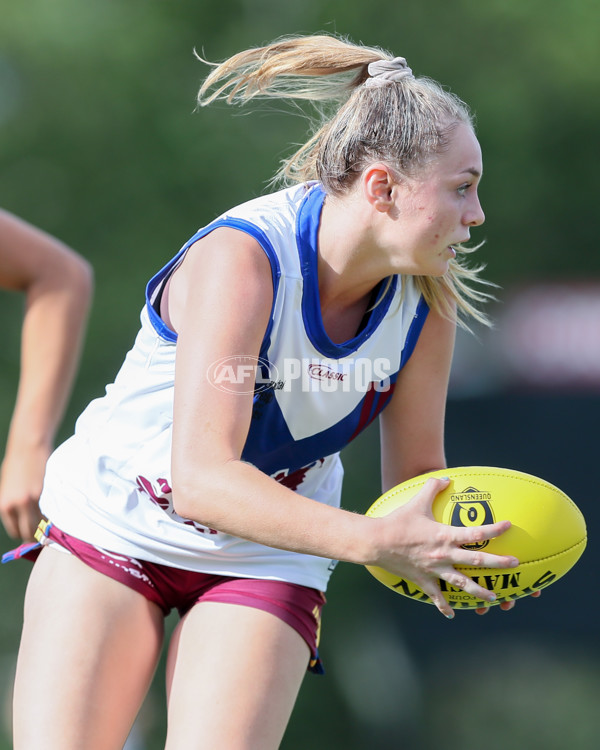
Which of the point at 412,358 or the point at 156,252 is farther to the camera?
the point at 156,252

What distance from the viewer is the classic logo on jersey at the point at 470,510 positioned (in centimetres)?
252

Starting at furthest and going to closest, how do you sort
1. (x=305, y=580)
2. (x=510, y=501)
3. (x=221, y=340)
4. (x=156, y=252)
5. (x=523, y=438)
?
(x=156, y=252) < (x=523, y=438) < (x=305, y=580) < (x=510, y=501) < (x=221, y=340)

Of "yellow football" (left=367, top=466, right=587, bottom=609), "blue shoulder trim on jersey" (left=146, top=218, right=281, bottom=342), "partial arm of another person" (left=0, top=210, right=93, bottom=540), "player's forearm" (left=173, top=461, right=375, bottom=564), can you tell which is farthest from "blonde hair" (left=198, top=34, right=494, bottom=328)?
"player's forearm" (left=173, top=461, right=375, bottom=564)

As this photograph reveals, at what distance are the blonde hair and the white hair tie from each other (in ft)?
0.06

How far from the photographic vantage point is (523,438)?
21.3 feet

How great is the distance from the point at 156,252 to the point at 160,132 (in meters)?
1.12

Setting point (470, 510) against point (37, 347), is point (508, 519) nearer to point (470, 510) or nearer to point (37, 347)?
point (470, 510)

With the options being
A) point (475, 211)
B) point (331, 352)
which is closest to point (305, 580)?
point (331, 352)

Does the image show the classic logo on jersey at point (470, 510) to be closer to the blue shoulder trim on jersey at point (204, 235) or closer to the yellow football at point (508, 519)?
the yellow football at point (508, 519)

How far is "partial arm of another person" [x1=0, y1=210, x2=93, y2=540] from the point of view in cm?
292

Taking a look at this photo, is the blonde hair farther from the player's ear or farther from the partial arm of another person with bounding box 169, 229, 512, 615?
the partial arm of another person with bounding box 169, 229, 512, 615

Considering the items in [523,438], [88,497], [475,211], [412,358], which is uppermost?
[475,211]

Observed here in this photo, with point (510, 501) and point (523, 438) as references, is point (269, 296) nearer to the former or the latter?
point (510, 501)

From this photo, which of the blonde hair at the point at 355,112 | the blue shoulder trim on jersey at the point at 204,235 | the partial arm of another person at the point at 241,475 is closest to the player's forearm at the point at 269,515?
the partial arm of another person at the point at 241,475
